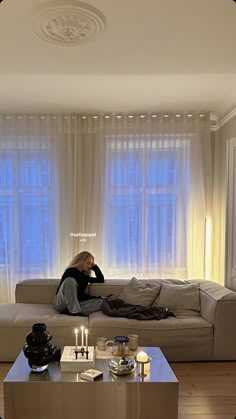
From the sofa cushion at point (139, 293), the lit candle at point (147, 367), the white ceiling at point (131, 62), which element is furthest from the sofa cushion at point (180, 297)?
the white ceiling at point (131, 62)

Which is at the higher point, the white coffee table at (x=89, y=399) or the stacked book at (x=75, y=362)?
the stacked book at (x=75, y=362)

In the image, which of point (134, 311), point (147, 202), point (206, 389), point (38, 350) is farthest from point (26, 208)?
point (206, 389)

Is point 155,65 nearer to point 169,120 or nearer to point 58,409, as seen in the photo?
point 169,120

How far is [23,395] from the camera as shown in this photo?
7.34 feet

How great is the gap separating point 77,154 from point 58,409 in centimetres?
308

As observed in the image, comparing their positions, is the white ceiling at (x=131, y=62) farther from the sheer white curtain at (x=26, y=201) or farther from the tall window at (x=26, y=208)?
the tall window at (x=26, y=208)

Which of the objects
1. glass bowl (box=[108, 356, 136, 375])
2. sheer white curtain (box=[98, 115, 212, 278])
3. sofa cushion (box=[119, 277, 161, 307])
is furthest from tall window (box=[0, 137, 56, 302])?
glass bowl (box=[108, 356, 136, 375])

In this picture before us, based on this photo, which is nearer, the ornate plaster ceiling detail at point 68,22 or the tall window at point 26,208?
the ornate plaster ceiling detail at point 68,22

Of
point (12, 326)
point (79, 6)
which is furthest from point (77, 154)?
point (79, 6)

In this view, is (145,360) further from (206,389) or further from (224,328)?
(224,328)

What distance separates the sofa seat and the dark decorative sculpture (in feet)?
3.16

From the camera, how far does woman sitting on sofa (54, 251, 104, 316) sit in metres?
3.54

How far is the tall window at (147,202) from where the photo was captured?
459 centimetres

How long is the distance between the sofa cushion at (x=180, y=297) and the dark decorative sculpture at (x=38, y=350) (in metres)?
1.64
